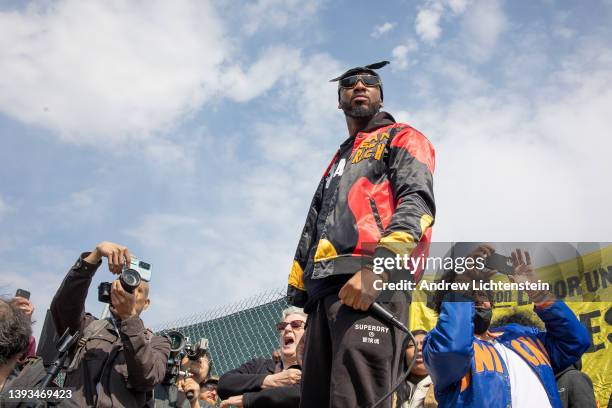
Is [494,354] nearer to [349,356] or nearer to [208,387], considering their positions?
[349,356]

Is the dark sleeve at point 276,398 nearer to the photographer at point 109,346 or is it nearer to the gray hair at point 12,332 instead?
the photographer at point 109,346

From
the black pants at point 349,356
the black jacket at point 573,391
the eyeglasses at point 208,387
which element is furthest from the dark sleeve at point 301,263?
the eyeglasses at point 208,387

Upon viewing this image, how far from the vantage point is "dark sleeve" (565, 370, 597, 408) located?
455 cm

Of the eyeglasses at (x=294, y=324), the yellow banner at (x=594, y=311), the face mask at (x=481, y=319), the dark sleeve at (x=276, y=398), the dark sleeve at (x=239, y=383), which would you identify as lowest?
the dark sleeve at (x=276, y=398)

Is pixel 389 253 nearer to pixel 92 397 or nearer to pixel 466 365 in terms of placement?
pixel 466 365

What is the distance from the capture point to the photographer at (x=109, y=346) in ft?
13.6

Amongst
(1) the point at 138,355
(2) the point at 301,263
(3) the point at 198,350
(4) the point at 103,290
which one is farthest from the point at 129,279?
(3) the point at 198,350

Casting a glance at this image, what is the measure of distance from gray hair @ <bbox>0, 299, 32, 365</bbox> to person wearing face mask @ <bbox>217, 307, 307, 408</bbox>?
2095 mm

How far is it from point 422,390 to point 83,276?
9.35ft

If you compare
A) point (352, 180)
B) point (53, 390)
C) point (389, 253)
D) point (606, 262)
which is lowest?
point (53, 390)

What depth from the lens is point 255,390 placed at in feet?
15.3

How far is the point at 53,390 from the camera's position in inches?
126

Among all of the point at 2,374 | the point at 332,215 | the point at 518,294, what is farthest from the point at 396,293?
the point at 2,374

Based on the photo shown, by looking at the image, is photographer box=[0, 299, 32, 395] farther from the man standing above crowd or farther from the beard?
the beard
